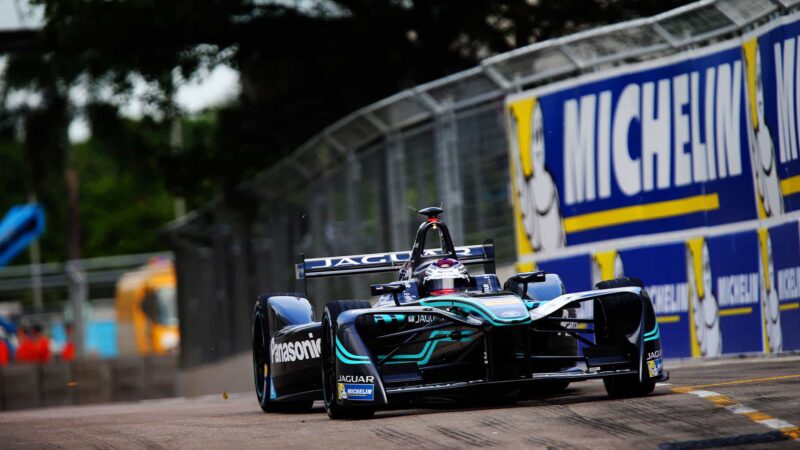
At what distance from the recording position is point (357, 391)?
10.2m

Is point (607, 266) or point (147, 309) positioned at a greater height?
point (147, 309)

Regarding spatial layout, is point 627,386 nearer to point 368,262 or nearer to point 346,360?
point 346,360

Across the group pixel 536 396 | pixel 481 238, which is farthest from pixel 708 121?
pixel 536 396

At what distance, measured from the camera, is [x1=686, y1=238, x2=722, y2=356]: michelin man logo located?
15195 mm

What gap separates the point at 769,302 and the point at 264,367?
4.70 meters

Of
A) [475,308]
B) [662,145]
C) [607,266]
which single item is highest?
[662,145]

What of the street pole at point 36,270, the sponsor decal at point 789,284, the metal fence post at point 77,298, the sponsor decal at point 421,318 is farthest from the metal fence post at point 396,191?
the street pole at point 36,270

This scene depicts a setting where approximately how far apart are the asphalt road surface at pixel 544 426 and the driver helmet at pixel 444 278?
1014 millimetres

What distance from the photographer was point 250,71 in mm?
29391

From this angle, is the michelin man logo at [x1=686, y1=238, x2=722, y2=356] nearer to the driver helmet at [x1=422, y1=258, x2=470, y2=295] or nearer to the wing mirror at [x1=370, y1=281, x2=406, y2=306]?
the driver helmet at [x1=422, y1=258, x2=470, y2=295]

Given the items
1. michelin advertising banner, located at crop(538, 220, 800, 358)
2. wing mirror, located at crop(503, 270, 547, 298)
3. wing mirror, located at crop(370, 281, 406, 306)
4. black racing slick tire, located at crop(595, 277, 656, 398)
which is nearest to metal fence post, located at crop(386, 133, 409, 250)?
michelin advertising banner, located at crop(538, 220, 800, 358)

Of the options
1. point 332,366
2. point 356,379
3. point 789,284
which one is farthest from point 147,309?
point 356,379

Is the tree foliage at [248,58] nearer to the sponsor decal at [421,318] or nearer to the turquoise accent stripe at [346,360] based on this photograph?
the sponsor decal at [421,318]

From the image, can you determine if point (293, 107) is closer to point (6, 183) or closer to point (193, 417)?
point (193, 417)
